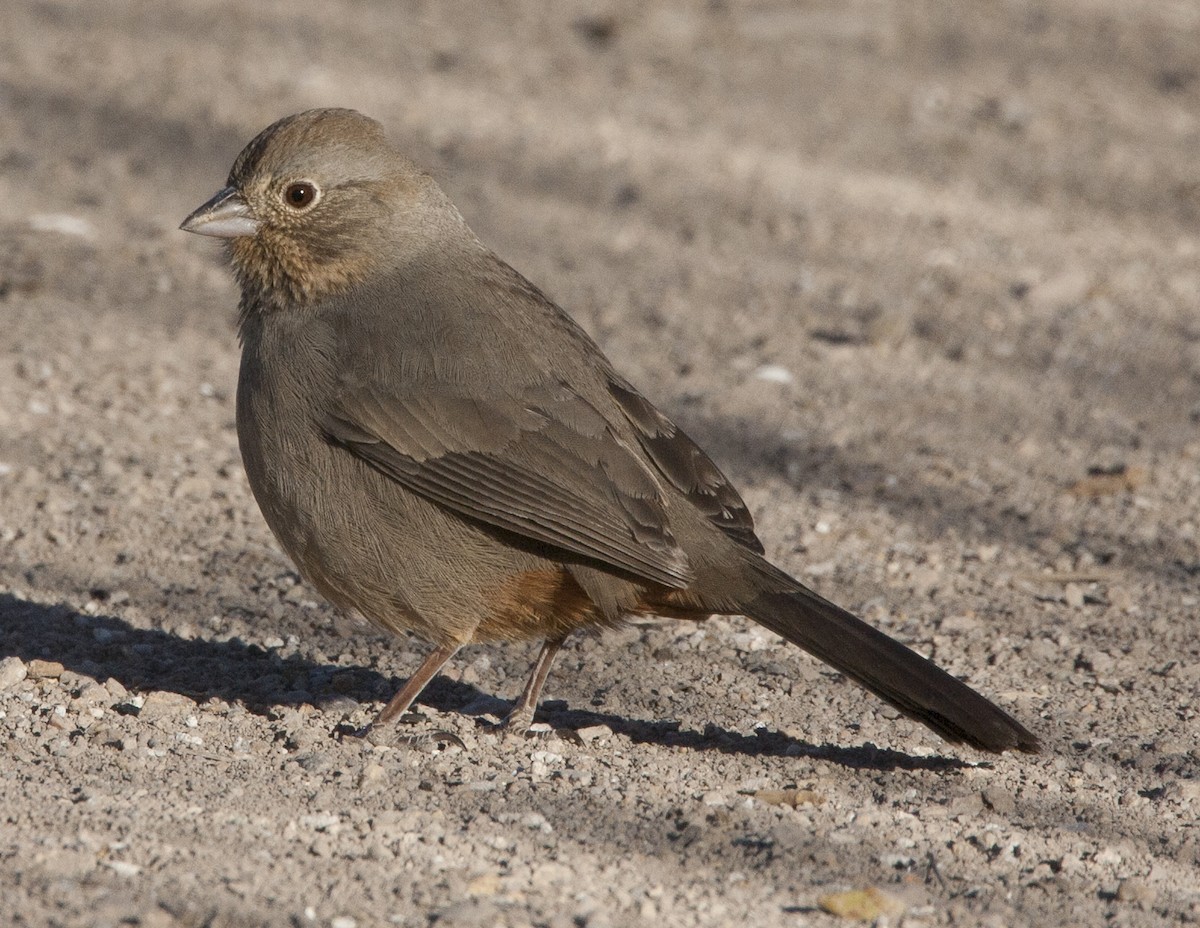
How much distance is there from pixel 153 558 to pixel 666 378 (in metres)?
2.53

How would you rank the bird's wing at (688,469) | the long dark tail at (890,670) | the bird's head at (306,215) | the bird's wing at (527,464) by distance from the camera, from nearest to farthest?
the long dark tail at (890,670)
the bird's wing at (527,464)
the bird's wing at (688,469)
the bird's head at (306,215)

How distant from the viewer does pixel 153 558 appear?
570 cm

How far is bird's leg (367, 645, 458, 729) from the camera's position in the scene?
4.73m

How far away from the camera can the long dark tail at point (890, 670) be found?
14.0ft

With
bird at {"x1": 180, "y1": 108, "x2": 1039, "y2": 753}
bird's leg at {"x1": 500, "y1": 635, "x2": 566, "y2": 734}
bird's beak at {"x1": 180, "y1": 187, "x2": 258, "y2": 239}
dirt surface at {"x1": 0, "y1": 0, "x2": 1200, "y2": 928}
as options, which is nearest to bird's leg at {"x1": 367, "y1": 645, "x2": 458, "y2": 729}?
bird at {"x1": 180, "y1": 108, "x2": 1039, "y2": 753}

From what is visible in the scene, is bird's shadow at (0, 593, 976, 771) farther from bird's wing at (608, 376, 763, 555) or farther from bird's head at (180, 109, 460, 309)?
bird's head at (180, 109, 460, 309)

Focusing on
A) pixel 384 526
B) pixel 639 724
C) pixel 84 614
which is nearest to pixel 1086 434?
pixel 639 724

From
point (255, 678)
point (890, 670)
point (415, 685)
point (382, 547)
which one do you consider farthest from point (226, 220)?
point (890, 670)

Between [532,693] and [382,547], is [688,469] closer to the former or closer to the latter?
[532,693]

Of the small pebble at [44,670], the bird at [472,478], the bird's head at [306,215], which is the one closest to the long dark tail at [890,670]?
the bird at [472,478]

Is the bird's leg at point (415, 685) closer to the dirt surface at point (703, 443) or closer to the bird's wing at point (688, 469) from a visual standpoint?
the dirt surface at point (703, 443)

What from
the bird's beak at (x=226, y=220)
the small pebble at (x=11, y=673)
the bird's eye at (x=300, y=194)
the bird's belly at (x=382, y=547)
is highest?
the bird's eye at (x=300, y=194)

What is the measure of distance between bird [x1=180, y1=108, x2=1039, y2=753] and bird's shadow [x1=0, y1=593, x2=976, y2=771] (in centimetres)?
24

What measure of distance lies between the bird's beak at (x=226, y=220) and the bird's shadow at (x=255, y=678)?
4.06 ft
